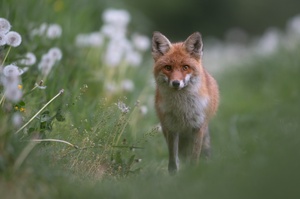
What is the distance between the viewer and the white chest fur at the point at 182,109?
7.61 m

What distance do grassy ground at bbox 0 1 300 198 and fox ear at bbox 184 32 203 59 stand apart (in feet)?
3.27

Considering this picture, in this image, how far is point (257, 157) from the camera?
6.16 m

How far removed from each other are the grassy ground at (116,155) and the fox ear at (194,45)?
1.00 m

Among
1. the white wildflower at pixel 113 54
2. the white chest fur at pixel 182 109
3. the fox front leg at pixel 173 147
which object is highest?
the white wildflower at pixel 113 54

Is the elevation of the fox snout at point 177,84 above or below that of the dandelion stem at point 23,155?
above

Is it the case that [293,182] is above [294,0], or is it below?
below

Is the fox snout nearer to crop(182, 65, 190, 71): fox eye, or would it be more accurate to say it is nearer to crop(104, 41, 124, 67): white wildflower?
crop(182, 65, 190, 71): fox eye

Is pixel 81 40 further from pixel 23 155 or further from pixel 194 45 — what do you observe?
pixel 23 155

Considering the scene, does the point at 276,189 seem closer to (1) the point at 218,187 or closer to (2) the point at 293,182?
(2) the point at 293,182

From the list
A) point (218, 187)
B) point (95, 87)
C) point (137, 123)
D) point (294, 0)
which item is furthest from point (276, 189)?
point (294, 0)

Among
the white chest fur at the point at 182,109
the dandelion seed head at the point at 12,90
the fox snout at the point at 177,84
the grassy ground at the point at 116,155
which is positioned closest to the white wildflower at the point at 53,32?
the grassy ground at the point at 116,155

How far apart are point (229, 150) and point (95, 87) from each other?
11.9ft

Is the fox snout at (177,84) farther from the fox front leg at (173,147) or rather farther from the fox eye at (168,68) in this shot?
the fox front leg at (173,147)

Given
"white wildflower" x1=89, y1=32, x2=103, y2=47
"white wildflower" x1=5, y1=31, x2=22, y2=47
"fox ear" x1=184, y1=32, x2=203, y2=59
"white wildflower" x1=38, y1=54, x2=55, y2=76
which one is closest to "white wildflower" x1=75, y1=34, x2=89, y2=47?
"white wildflower" x1=89, y1=32, x2=103, y2=47
